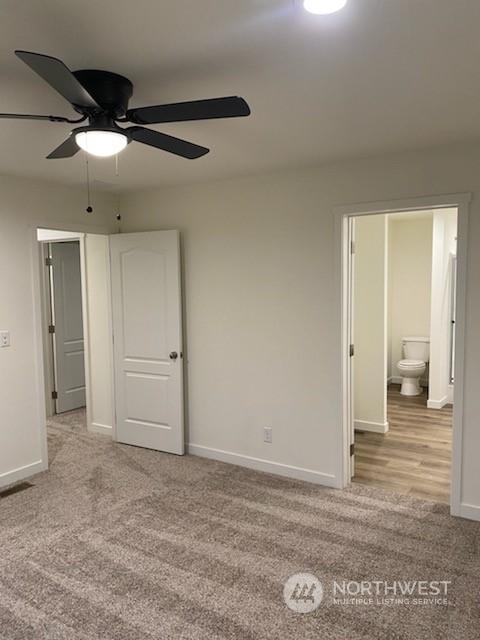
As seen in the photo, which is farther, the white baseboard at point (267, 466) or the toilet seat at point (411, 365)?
the toilet seat at point (411, 365)

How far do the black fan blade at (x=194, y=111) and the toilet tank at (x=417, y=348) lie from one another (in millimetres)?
5744

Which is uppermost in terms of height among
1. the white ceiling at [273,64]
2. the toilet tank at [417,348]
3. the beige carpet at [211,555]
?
the white ceiling at [273,64]

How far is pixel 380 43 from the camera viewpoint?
1.71 meters

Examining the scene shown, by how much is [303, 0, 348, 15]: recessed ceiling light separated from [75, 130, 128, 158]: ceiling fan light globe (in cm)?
87

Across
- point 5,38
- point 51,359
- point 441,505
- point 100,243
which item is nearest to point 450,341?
point 441,505

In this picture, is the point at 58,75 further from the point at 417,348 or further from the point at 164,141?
the point at 417,348

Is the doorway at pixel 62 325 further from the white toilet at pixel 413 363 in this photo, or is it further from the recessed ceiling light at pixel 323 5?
the recessed ceiling light at pixel 323 5

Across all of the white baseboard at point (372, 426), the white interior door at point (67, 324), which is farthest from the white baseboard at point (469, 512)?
the white interior door at point (67, 324)

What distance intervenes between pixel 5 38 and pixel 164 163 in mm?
1767

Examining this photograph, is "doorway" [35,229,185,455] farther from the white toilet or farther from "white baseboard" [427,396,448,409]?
the white toilet

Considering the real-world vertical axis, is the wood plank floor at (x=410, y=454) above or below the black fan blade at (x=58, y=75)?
below

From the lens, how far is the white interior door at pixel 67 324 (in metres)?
5.80

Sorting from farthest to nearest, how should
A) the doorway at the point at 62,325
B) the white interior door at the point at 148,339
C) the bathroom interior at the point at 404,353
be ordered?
the doorway at the point at 62,325 → the white interior door at the point at 148,339 → the bathroom interior at the point at 404,353
